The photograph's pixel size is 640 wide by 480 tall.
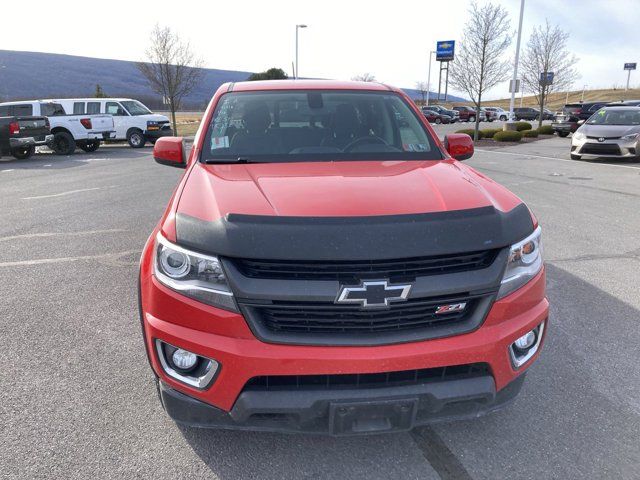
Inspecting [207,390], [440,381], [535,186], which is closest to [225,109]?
[207,390]

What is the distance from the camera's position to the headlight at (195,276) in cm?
201

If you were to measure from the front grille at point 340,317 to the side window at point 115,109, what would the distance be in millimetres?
20497

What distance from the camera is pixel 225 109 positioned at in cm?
362

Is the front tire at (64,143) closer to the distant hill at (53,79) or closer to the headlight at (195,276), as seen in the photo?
the headlight at (195,276)

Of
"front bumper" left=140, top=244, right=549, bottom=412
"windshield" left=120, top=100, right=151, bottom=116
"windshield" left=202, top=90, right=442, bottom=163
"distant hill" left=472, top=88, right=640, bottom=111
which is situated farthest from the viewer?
"distant hill" left=472, top=88, right=640, bottom=111

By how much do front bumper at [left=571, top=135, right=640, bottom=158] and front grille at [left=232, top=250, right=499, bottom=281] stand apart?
1474 centimetres

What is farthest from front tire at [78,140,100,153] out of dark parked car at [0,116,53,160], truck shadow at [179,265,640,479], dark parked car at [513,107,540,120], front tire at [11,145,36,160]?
dark parked car at [513,107,540,120]

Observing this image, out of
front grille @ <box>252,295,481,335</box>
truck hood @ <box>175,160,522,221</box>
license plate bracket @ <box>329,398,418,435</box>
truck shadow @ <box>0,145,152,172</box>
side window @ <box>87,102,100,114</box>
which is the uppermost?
side window @ <box>87,102,100,114</box>

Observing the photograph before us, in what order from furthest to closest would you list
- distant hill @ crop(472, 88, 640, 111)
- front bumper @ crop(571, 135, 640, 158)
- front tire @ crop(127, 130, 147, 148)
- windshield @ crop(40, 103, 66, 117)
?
distant hill @ crop(472, 88, 640, 111), front tire @ crop(127, 130, 147, 148), windshield @ crop(40, 103, 66, 117), front bumper @ crop(571, 135, 640, 158)

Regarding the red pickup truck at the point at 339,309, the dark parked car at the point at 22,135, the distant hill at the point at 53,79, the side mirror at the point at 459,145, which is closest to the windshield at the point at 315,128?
the side mirror at the point at 459,145

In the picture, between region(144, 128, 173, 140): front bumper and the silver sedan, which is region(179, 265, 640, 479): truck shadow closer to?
the silver sedan

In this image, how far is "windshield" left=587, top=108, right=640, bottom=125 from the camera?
1523cm

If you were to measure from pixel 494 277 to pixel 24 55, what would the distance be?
22762cm

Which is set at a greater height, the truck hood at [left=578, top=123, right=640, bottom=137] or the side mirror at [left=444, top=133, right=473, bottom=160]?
the side mirror at [left=444, top=133, right=473, bottom=160]
